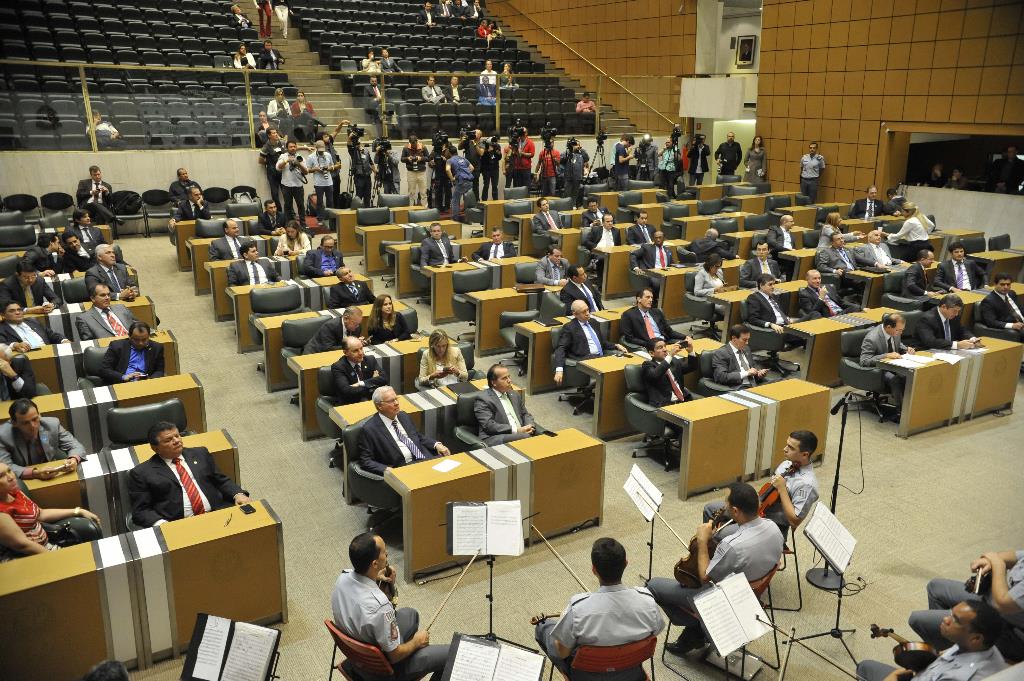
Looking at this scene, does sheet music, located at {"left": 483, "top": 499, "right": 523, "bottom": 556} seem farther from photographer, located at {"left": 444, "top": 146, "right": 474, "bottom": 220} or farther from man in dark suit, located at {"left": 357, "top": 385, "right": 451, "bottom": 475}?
photographer, located at {"left": 444, "top": 146, "right": 474, "bottom": 220}

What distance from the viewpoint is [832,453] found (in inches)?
275

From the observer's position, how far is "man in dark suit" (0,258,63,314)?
332 inches

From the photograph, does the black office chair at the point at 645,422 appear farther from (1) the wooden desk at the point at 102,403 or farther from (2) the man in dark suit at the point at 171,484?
(1) the wooden desk at the point at 102,403

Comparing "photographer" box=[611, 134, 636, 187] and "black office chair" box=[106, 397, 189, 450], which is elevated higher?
"photographer" box=[611, 134, 636, 187]

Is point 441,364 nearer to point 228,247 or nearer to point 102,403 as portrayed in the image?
point 102,403

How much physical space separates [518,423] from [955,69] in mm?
12899

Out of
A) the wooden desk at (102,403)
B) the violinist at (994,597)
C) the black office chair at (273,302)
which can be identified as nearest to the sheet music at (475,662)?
the violinist at (994,597)

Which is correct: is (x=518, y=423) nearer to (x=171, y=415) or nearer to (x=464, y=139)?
(x=171, y=415)

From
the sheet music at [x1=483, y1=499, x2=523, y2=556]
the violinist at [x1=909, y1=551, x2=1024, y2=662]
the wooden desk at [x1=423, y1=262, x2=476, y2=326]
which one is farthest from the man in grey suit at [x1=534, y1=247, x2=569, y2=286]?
→ the violinist at [x1=909, y1=551, x2=1024, y2=662]

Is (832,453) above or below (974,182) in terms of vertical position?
below

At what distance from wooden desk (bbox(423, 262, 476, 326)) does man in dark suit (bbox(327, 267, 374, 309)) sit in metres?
1.23

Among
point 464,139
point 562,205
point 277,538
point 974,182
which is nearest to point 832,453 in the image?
point 277,538

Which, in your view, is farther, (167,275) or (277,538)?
(167,275)

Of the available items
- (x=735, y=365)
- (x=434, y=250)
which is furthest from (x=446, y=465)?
(x=434, y=250)
